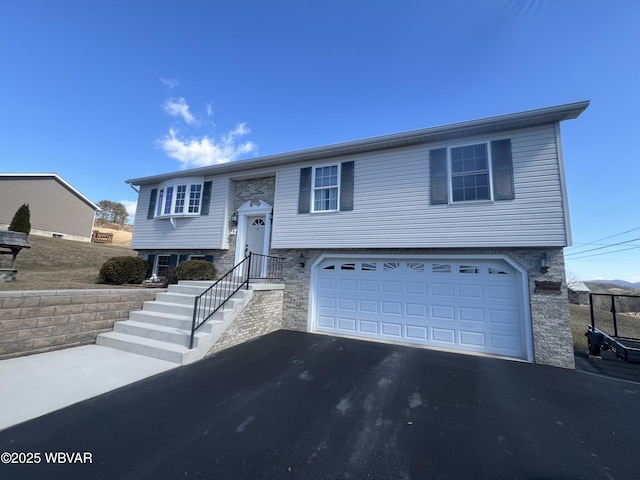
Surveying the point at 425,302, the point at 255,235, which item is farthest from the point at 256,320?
the point at 425,302

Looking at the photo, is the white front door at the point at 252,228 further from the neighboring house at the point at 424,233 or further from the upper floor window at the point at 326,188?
the upper floor window at the point at 326,188

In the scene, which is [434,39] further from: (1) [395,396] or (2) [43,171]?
(2) [43,171]

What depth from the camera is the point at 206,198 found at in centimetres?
984

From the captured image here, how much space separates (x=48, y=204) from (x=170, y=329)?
2666 cm

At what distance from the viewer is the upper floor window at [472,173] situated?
6211 millimetres

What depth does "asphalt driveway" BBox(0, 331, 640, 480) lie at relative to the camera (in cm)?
233

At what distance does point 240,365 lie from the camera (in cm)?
487

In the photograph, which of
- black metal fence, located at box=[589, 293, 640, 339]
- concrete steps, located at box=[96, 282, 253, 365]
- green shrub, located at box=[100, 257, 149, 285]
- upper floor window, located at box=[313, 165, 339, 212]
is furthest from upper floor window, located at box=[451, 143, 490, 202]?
green shrub, located at box=[100, 257, 149, 285]

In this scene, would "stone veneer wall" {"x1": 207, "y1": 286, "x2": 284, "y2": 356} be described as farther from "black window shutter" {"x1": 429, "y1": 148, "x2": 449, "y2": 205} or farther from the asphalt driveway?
"black window shutter" {"x1": 429, "y1": 148, "x2": 449, "y2": 205}

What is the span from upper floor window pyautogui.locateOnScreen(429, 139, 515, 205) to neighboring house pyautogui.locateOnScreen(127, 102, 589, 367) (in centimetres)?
3

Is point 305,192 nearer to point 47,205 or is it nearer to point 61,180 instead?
point 47,205

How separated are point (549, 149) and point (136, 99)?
51.2 feet

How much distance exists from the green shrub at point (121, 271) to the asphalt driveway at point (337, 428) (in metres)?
5.91

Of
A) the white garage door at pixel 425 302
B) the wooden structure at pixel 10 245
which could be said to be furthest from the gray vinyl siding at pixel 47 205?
the white garage door at pixel 425 302
